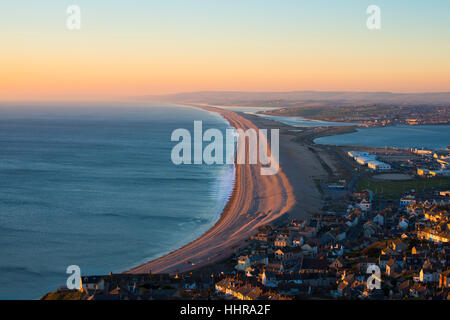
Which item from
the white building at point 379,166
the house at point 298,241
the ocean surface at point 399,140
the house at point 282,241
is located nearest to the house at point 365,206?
the house at point 298,241

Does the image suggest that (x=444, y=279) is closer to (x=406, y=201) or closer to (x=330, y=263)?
(x=330, y=263)

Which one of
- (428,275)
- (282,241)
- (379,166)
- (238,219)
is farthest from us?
(379,166)

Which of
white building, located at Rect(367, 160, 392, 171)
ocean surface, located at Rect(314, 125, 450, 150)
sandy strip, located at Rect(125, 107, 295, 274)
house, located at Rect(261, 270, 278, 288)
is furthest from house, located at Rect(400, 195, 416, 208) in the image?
ocean surface, located at Rect(314, 125, 450, 150)

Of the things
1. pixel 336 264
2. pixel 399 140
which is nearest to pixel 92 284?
pixel 336 264
